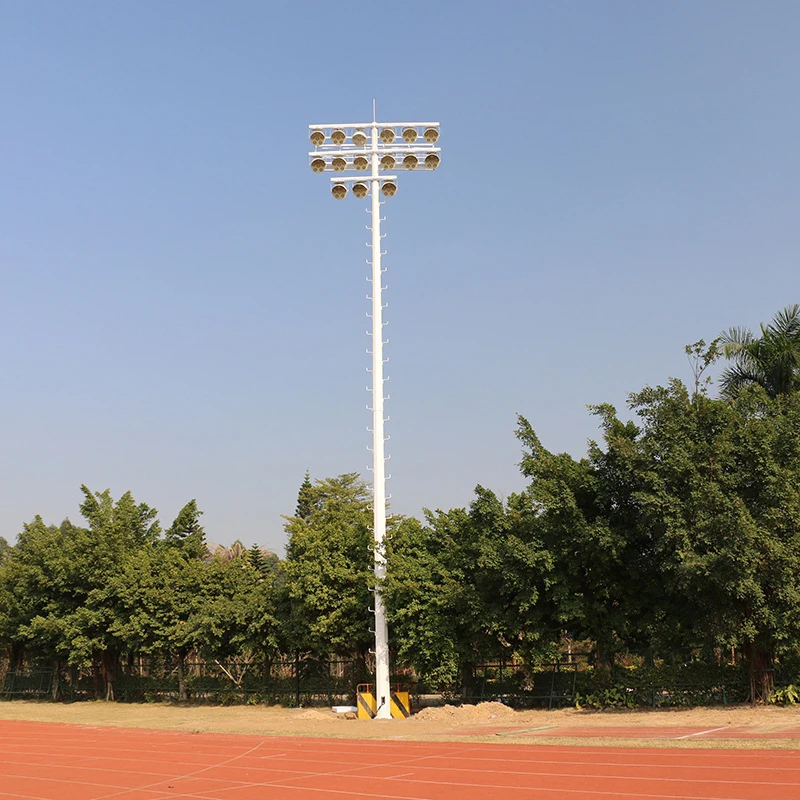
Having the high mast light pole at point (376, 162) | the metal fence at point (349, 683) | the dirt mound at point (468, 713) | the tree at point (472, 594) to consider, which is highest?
the high mast light pole at point (376, 162)

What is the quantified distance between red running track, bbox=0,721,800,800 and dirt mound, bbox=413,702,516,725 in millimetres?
4683

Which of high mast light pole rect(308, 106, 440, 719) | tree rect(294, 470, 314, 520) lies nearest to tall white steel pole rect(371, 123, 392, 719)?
high mast light pole rect(308, 106, 440, 719)

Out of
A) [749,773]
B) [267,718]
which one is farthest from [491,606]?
[749,773]

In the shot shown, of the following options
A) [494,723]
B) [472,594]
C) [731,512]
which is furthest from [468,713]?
[731,512]

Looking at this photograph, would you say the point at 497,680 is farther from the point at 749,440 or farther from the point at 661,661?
the point at 749,440

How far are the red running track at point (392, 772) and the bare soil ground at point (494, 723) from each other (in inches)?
46.5

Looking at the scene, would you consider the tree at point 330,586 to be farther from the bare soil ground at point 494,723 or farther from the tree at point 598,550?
the tree at point 598,550

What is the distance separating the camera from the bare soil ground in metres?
18.7

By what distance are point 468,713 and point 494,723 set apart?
A: 177cm

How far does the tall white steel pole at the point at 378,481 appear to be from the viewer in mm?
27281

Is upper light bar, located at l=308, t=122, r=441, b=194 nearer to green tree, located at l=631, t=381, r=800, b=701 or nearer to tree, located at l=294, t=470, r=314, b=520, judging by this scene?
green tree, located at l=631, t=381, r=800, b=701

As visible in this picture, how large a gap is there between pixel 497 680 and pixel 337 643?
18.9 feet

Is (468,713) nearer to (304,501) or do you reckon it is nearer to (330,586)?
(330,586)

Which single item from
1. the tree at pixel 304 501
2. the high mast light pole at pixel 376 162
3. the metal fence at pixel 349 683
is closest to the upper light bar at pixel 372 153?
the high mast light pole at pixel 376 162
